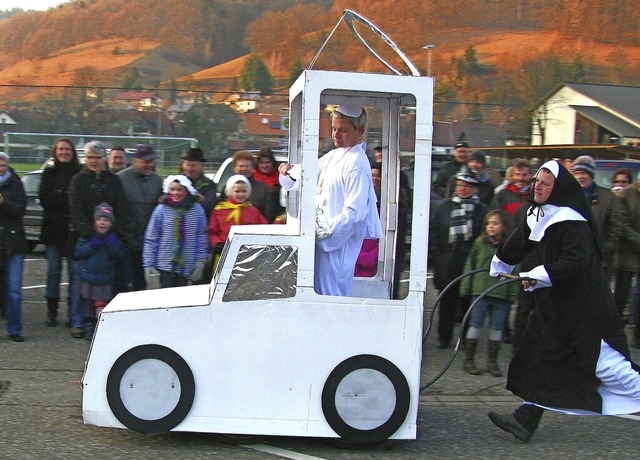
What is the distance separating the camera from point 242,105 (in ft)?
63.2

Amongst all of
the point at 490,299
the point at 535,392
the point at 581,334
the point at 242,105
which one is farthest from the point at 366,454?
the point at 242,105

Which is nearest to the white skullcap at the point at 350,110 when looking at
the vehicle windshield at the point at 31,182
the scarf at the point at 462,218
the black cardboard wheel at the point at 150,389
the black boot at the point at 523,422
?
the black cardboard wheel at the point at 150,389

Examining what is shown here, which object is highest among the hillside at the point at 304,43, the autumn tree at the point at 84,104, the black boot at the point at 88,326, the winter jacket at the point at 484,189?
the hillside at the point at 304,43

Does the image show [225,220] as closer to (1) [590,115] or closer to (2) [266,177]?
(2) [266,177]

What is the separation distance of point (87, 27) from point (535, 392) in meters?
43.1

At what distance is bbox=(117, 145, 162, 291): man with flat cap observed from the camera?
329 inches

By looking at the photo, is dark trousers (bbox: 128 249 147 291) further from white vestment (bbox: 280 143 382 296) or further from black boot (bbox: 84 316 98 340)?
white vestment (bbox: 280 143 382 296)

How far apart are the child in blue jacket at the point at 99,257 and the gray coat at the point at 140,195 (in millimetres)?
480

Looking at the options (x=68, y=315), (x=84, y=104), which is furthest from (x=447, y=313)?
(x=84, y=104)

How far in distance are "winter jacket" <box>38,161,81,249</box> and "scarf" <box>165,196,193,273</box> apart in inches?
55.4

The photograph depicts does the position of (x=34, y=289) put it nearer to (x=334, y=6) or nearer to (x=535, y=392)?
(x=535, y=392)

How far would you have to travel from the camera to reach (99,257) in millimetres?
7758

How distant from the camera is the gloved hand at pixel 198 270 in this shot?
7.43 m

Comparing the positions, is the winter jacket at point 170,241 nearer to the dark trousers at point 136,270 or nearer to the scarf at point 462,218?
the dark trousers at point 136,270
